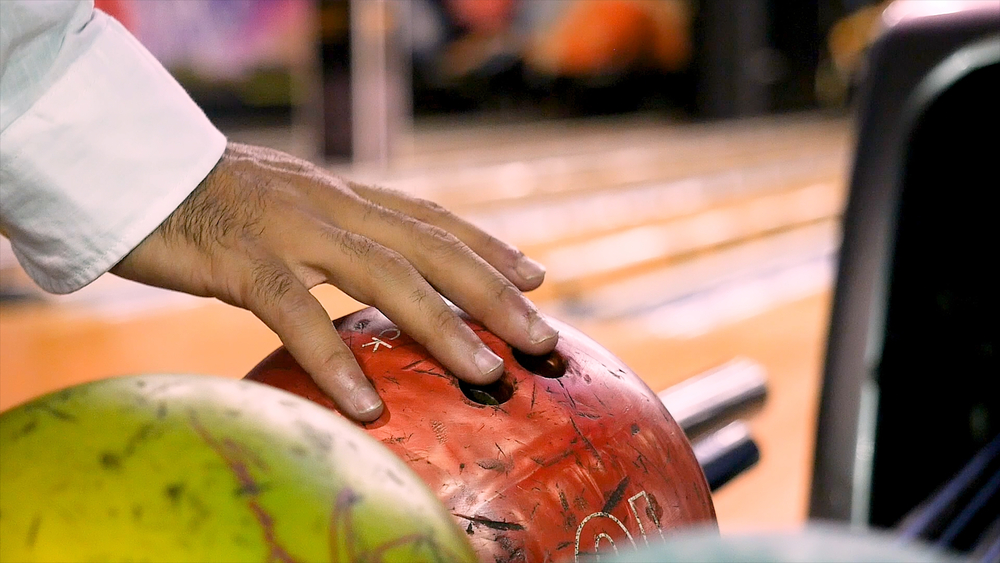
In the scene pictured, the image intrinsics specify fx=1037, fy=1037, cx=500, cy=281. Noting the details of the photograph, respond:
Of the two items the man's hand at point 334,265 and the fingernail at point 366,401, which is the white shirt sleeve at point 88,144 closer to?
the man's hand at point 334,265

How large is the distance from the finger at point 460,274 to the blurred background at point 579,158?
0.21 m

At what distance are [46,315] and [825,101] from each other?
8.73m

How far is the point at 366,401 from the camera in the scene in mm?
545

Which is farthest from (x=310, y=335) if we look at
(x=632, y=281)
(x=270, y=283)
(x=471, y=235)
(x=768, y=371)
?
(x=632, y=281)

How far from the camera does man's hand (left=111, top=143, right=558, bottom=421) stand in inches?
22.4

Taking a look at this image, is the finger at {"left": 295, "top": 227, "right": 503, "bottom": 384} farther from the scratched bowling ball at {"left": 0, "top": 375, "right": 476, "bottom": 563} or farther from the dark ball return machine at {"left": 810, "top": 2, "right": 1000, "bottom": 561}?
the dark ball return machine at {"left": 810, "top": 2, "right": 1000, "bottom": 561}

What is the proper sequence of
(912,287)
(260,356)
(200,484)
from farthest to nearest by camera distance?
(260,356), (912,287), (200,484)

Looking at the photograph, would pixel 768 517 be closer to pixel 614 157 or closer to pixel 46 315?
pixel 46 315


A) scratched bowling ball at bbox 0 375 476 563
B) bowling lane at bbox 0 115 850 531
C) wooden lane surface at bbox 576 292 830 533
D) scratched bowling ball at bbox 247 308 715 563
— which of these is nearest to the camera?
scratched bowling ball at bbox 0 375 476 563

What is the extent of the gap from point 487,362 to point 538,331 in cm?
5

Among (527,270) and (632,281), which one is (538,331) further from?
(632,281)

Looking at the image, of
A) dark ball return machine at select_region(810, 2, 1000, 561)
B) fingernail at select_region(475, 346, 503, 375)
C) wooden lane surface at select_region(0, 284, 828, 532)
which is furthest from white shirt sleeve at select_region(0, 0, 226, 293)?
wooden lane surface at select_region(0, 284, 828, 532)

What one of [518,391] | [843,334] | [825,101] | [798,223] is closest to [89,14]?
[518,391]

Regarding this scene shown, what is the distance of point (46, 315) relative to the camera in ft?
8.20
